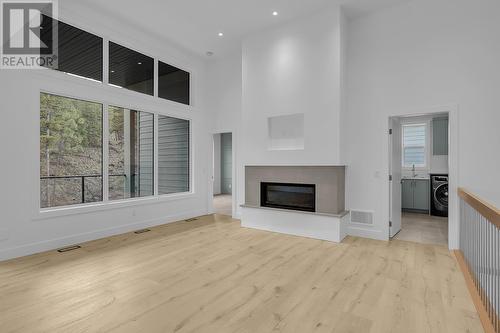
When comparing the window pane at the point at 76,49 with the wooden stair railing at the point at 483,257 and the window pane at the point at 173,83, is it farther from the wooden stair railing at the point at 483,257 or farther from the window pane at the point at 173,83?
the wooden stair railing at the point at 483,257

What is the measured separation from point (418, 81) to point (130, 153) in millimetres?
5373

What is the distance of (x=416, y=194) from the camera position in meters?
6.72

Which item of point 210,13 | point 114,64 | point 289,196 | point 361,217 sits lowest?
point 361,217

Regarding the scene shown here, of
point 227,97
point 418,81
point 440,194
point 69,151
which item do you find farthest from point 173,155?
point 440,194

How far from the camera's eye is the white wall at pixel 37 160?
358cm

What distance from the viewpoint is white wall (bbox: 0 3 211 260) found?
141 inches

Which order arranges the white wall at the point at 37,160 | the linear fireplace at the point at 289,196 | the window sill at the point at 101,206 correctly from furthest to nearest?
the linear fireplace at the point at 289,196
the window sill at the point at 101,206
the white wall at the point at 37,160

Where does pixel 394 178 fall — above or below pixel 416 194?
above

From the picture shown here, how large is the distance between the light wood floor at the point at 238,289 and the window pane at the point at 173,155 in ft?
6.60

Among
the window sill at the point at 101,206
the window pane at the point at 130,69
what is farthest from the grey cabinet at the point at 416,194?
the window pane at the point at 130,69

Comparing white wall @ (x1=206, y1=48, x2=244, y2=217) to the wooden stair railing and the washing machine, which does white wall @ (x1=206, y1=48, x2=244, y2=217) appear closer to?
the wooden stair railing

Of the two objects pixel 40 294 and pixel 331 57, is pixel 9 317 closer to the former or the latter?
pixel 40 294

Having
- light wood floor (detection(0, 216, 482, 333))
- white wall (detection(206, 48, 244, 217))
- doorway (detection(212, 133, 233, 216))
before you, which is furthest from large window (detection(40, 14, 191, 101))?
doorway (detection(212, 133, 233, 216))

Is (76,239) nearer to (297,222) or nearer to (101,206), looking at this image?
(101,206)
